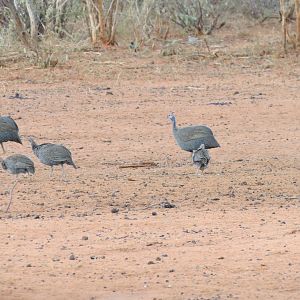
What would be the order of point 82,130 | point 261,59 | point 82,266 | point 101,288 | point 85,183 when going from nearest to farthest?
point 101,288 → point 82,266 → point 85,183 → point 82,130 → point 261,59

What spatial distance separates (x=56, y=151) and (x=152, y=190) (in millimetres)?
1156

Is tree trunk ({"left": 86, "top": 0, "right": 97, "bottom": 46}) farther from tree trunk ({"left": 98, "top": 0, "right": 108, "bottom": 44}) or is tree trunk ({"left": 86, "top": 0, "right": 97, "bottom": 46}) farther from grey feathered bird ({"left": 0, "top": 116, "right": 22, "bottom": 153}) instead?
grey feathered bird ({"left": 0, "top": 116, "right": 22, "bottom": 153})

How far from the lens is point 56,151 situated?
1127 centimetres

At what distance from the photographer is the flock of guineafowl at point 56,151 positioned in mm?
10680

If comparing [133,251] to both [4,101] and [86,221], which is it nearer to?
[86,221]

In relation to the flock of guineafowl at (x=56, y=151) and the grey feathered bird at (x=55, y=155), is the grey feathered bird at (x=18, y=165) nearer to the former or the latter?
the flock of guineafowl at (x=56, y=151)

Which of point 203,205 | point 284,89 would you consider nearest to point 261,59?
point 284,89

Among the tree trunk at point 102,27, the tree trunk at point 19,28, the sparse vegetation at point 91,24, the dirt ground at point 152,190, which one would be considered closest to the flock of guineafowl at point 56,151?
the dirt ground at point 152,190

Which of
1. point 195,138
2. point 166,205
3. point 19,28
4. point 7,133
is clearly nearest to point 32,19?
point 19,28

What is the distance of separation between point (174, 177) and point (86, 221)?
2.46 m

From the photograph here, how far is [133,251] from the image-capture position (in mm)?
8172

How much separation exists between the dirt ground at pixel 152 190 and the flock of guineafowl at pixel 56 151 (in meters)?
0.21

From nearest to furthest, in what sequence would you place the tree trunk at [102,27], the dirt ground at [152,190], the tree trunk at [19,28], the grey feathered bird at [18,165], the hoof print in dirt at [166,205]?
the dirt ground at [152,190] < the hoof print in dirt at [166,205] < the grey feathered bird at [18,165] < the tree trunk at [19,28] < the tree trunk at [102,27]

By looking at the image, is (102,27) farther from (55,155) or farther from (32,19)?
(55,155)
